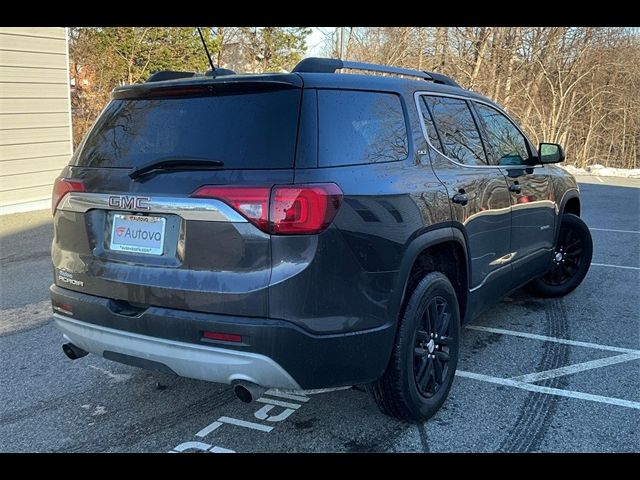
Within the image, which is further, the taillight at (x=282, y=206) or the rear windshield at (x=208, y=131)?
the rear windshield at (x=208, y=131)

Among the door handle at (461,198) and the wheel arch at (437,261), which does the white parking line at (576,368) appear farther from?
the door handle at (461,198)

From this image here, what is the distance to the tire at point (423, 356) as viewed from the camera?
2.92 meters

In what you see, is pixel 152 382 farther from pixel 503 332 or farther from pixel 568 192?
pixel 568 192

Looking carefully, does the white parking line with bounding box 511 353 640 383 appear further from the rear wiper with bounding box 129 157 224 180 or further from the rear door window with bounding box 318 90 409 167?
the rear wiper with bounding box 129 157 224 180

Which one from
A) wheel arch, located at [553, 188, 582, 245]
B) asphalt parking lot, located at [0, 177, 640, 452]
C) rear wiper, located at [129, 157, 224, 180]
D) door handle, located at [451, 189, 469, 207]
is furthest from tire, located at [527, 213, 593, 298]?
rear wiper, located at [129, 157, 224, 180]

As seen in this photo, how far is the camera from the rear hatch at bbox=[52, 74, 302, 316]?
2.47m

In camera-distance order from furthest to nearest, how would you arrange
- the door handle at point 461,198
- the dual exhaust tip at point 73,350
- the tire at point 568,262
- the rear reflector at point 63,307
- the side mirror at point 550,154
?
the tire at point 568,262 → the side mirror at point 550,154 → the door handle at point 461,198 → the dual exhaust tip at point 73,350 → the rear reflector at point 63,307

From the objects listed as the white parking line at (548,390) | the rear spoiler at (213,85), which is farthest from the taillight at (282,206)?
the white parking line at (548,390)

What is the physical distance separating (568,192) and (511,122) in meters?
1.15

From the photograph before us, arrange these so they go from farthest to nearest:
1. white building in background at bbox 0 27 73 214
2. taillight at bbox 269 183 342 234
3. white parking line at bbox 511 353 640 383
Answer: white building in background at bbox 0 27 73 214
white parking line at bbox 511 353 640 383
taillight at bbox 269 183 342 234

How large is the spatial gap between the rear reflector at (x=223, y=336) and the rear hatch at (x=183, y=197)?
10 cm

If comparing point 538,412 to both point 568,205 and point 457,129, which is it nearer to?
point 457,129

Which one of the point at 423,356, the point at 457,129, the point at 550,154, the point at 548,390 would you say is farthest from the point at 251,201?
the point at 550,154
